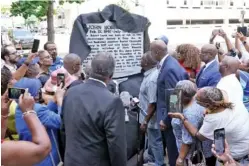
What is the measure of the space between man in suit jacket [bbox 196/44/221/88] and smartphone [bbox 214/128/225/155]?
97.4 inches

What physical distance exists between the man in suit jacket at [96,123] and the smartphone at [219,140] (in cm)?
77

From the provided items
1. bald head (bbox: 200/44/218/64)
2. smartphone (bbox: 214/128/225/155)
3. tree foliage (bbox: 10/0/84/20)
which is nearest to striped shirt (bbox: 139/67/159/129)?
bald head (bbox: 200/44/218/64)

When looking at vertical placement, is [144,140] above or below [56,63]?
below

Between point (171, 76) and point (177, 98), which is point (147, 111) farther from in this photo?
point (177, 98)

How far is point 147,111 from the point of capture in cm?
561

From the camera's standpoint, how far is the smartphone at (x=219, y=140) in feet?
10.7

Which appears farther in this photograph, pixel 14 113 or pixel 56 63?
pixel 56 63

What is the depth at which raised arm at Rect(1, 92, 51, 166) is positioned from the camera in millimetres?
2350

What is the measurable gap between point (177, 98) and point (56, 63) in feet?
10.6

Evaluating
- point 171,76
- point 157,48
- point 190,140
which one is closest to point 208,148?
point 190,140

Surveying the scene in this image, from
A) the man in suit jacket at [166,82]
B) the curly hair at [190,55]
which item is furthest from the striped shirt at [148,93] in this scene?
the curly hair at [190,55]

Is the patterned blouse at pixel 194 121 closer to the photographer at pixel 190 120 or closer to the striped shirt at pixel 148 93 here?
the photographer at pixel 190 120

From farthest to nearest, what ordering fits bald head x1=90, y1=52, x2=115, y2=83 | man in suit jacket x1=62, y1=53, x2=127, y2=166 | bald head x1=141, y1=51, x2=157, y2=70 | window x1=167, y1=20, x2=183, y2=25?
window x1=167, y1=20, x2=183, y2=25, bald head x1=141, y1=51, x2=157, y2=70, bald head x1=90, y1=52, x2=115, y2=83, man in suit jacket x1=62, y1=53, x2=127, y2=166

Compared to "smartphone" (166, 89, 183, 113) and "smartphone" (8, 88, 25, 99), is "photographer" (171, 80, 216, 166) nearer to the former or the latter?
"smartphone" (166, 89, 183, 113)
